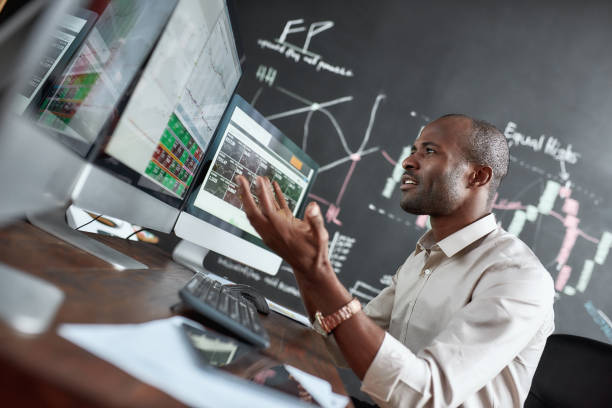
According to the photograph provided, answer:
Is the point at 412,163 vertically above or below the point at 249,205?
above

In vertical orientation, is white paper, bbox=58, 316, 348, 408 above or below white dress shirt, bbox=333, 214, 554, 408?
below

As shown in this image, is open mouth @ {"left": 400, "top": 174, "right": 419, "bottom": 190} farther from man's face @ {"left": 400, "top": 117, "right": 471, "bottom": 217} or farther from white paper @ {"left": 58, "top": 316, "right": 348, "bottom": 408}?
white paper @ {"left": 58, "top": 316, "right": 348, "bottom": 408}

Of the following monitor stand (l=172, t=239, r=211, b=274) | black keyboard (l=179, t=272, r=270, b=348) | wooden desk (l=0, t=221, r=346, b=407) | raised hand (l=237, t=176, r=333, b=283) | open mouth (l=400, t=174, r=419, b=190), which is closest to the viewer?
wooden desk (l=0, t=221, r=346, b=407)

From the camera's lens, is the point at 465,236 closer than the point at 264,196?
No

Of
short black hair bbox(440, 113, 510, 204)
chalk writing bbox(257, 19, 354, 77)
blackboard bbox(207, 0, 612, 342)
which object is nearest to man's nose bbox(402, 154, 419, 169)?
short black hair bbox(440, 113, 510, 204)

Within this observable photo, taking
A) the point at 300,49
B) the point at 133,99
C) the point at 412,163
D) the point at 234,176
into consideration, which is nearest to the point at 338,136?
the point at 300,49

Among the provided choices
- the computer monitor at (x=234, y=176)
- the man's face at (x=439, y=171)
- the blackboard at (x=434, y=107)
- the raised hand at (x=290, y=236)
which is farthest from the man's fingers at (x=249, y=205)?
the blackboard at (x=434, y=107)

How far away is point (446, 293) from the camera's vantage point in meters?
0.95

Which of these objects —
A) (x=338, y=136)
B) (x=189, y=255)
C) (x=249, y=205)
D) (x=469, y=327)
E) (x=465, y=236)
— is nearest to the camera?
(x=249, y=205)

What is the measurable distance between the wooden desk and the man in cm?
11

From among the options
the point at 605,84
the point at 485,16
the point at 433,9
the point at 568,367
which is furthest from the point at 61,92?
the point at 605,84

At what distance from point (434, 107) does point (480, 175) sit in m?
0.79

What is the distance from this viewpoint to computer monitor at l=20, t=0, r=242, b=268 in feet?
1.76

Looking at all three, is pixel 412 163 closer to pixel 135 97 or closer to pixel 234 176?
pixel 234 176
